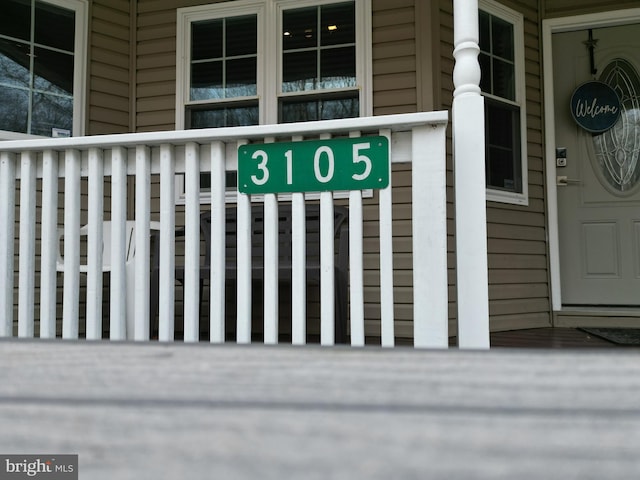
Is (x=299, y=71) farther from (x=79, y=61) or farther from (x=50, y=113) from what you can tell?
(x=50, y=113)

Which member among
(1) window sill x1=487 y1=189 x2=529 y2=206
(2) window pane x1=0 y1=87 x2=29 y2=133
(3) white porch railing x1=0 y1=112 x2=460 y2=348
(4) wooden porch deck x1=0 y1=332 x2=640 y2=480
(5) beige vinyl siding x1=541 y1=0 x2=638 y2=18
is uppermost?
(5) beige vinyl siding x1=541 y1=0 x2=638 y2=18

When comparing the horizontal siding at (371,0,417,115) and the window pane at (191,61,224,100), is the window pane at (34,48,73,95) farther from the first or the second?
the horizontal siding at (371,0,417,115)

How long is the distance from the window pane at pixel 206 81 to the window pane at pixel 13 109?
1182mm

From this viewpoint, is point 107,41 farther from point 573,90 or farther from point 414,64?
point 573,90

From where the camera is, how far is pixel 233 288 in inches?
134

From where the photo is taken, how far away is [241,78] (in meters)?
3.82

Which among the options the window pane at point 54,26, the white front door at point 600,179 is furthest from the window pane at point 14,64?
the white front door at point 600,179

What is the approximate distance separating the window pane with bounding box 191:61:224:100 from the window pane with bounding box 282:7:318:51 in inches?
22.5

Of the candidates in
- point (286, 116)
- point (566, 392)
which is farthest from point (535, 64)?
point (566, 392)

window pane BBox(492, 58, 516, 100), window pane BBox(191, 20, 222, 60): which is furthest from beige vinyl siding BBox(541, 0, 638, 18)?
window pane BBox(191, 20, 222, 60)

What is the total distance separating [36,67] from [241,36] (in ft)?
4.94

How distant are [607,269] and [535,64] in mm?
1668

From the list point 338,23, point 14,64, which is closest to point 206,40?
point 338,23

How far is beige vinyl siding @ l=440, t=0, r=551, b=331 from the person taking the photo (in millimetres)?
3547
